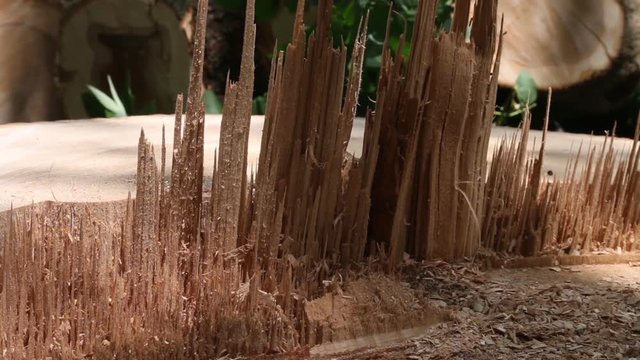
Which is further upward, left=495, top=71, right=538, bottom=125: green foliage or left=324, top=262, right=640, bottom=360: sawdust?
left=495, top=71, right=538, bottom=125: green foliage

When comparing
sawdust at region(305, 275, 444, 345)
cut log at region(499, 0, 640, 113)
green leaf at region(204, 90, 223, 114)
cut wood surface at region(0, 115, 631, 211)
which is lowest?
sawdust at region(305, 275, 444, 345)

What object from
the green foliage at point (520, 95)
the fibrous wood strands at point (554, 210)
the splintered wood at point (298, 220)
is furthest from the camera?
the green foliage at point (520, 95)

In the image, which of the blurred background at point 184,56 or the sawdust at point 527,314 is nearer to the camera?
the sawdust at point 527,314

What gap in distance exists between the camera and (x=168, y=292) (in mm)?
1008

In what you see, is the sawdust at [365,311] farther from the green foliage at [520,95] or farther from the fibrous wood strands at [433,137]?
the green foliage at [520,95]

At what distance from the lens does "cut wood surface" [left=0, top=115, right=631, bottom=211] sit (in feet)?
4.75

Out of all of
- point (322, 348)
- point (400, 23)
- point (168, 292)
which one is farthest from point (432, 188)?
point (400, 23)

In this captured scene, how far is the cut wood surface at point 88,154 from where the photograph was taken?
1.45 metres

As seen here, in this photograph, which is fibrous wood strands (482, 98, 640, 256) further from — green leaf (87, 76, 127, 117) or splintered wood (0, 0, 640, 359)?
green leaf (87, 76, 127, 117)

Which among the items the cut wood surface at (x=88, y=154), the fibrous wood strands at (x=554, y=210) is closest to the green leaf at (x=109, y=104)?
the cut wood surface at (x=88, y=154)

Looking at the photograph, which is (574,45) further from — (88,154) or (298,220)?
(298,220)

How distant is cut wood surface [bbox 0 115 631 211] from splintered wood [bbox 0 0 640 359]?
15 centimetres

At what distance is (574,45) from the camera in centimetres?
309

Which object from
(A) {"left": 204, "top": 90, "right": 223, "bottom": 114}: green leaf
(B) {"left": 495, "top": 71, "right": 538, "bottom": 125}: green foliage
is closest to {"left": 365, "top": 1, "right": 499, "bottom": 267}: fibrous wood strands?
(B) {"left": 495, "top": 71, "right": 538, "bottom": 125}: green foliage
